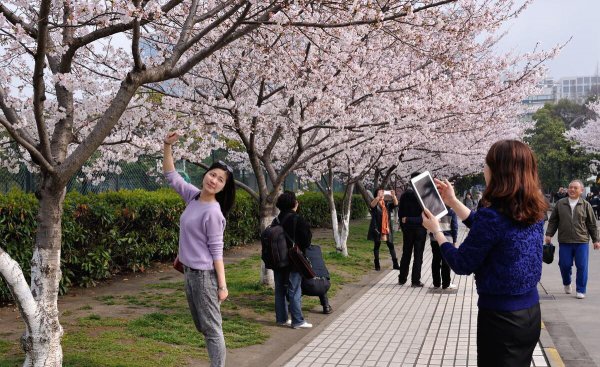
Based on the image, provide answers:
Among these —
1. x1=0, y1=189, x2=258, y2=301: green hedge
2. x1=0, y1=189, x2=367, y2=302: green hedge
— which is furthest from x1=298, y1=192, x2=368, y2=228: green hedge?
x1=0, y1=189, x2=258, y2=301: green hedge

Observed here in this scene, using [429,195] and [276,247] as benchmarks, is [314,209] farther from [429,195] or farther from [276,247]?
[429,195]

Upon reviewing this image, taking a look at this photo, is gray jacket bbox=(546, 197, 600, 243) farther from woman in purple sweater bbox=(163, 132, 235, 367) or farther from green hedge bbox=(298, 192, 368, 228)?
green hedge bbox=(298, 192, 368, 228)

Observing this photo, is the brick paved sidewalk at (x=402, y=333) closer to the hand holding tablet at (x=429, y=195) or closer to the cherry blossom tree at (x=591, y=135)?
the hand holding tablet at (x=429, y=195)

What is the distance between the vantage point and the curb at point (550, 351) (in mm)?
6332

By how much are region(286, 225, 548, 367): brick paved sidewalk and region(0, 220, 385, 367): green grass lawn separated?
81 centimetres

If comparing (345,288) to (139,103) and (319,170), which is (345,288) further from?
(319,170)

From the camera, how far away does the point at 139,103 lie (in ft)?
26.8

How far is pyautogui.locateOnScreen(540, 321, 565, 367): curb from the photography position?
633cm

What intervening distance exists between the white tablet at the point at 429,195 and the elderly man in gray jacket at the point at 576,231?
667cm

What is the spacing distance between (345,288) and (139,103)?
529 centimetres

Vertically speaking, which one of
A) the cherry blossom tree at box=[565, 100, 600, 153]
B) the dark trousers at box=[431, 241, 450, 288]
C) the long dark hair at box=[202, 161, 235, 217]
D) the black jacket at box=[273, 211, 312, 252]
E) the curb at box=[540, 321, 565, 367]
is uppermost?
the cherry blossom tree at box=[565, 100, 600, 153]

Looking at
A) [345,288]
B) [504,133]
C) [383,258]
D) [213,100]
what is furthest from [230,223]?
[504,133]

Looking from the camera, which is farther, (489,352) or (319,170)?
(319,170)

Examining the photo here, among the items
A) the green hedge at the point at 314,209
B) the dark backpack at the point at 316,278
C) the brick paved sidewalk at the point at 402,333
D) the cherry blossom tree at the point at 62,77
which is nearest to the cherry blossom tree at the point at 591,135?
the green hedge at the point at 314,209
